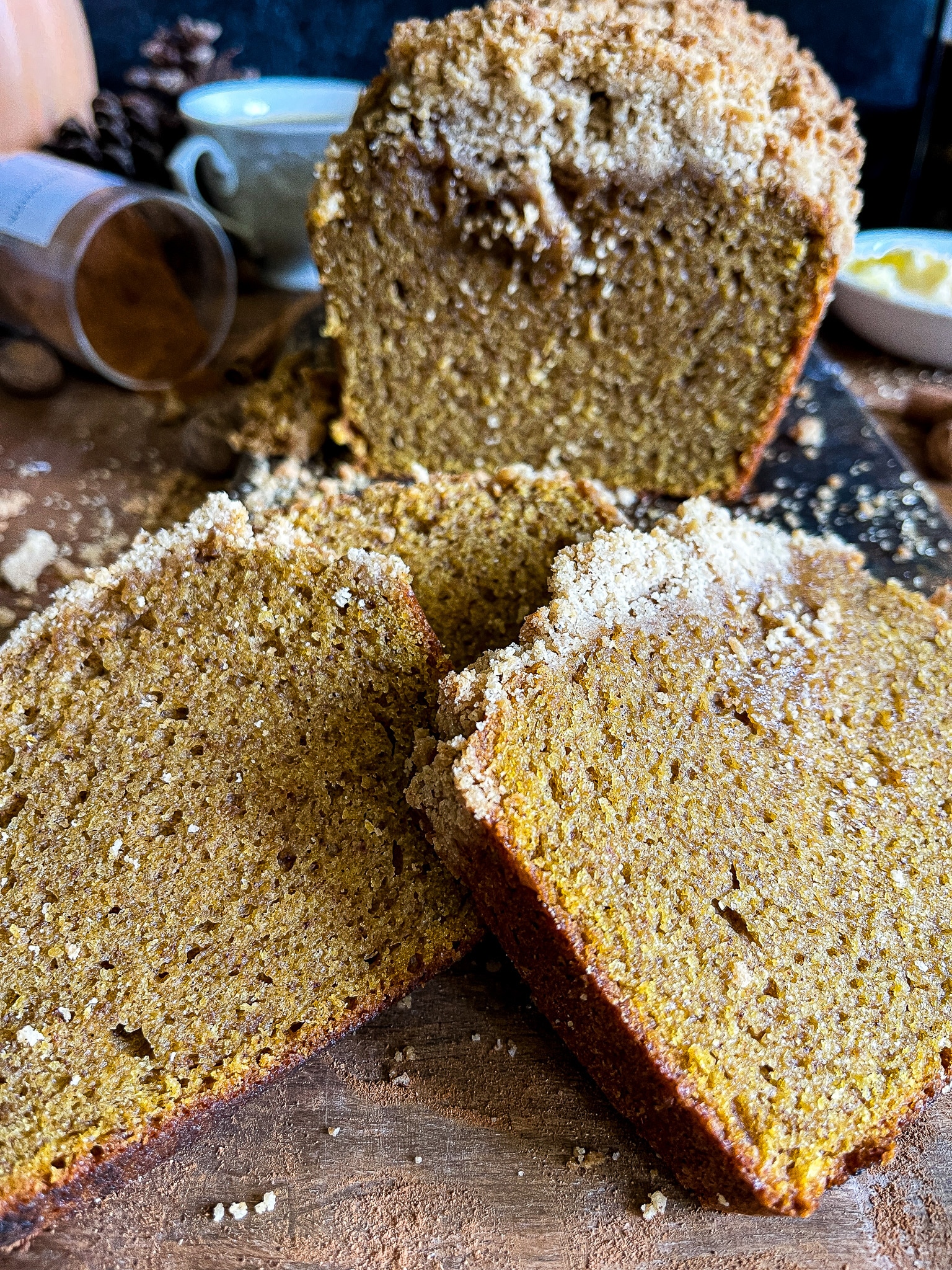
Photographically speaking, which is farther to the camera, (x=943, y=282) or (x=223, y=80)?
(x=223, y=80)

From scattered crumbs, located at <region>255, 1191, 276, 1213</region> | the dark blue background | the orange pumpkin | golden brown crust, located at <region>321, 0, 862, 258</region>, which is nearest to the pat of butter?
the dark blue background

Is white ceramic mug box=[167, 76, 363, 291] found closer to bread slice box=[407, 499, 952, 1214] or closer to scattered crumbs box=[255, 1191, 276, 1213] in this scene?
bread slice box=[407, 499, 952, 1214]

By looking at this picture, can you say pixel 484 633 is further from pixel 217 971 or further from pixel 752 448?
pixel 752 448

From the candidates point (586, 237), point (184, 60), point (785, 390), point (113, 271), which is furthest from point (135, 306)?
point (785, 390)

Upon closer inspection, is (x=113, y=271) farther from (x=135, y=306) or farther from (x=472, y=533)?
(x=472, y=533)

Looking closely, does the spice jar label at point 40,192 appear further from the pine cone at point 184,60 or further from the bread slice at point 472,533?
the bread slice at point 472,533

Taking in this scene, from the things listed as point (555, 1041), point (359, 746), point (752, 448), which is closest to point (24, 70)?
point (752, 448)
